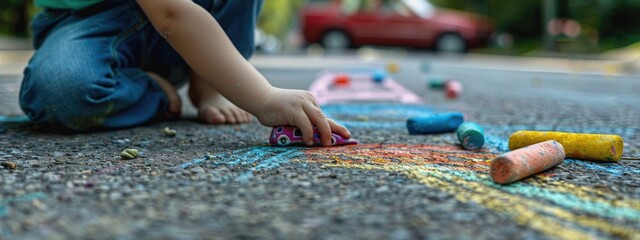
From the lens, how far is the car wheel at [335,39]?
12.5 m

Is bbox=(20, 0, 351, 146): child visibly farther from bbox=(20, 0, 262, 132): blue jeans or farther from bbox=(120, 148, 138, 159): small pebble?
bbox=(120, 148, 138, 159): small pebble

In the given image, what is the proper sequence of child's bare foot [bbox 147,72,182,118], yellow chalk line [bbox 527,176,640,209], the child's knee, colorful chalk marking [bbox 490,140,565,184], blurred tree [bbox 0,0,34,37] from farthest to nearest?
blurred tree [bbox 0,0,34,37] < child's bare foot [bbox 147,72,182,118] < the child's knee < colorful chalk marking [bbox 490,140,565,184] < yellow chalk line [bbox 527,176,640,209]

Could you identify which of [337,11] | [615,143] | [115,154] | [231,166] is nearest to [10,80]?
[115,154]

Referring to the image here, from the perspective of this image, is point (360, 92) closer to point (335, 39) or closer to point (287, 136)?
point (287, 136)

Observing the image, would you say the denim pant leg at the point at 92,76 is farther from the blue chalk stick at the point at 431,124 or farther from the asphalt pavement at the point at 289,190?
the blue chalk stick at the point at 431,124

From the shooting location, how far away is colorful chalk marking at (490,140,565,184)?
4.18ft

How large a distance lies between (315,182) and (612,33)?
10.6 m

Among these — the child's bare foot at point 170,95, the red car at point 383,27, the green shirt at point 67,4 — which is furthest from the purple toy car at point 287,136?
the red car at point 383,27

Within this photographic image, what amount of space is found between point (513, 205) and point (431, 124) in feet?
3.18

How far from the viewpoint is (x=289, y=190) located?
1206 millimetres

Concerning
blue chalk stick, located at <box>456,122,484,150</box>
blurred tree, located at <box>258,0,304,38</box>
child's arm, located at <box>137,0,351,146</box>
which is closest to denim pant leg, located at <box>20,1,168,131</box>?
child's arm, located at <box>137,0,351,146</box>

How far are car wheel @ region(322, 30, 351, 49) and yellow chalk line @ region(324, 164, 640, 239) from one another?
11192 mm

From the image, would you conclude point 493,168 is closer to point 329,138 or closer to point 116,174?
point 329,138

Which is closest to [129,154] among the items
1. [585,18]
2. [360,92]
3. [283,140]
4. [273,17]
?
[283,140]
